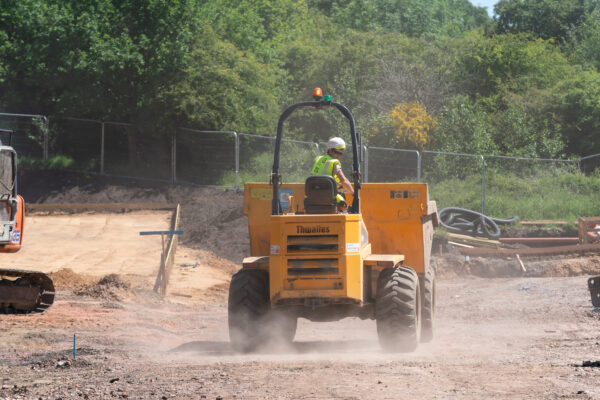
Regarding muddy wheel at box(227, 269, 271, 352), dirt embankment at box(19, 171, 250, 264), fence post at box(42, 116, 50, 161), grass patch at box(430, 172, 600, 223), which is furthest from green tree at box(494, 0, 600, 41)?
muddy wheel at box(227, 269, 271, 352)

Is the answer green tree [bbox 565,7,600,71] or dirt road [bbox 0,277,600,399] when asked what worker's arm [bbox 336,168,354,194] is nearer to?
dirt road [bbox 0,277,600,399]

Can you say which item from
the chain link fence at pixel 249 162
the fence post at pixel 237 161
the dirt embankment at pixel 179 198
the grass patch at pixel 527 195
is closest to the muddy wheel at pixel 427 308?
the dirt embankment at pixel 179 198

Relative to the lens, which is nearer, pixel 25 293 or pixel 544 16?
pixel 25 293

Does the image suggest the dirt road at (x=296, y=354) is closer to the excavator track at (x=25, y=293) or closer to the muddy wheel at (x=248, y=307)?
the muddy wheel at (x=248, y=307)

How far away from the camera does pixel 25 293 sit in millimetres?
10852

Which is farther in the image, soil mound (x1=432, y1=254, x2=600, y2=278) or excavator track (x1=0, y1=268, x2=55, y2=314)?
soil mound (x1=432, y1=254, x2=600, y2=278)

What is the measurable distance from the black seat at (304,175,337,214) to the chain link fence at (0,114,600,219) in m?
15.6

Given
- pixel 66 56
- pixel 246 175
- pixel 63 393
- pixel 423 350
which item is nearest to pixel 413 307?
pixel 423 350

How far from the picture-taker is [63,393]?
8328mm

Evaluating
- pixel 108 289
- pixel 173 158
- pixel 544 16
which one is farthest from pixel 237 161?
pixel 544 16

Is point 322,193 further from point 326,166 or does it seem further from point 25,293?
point 25,293

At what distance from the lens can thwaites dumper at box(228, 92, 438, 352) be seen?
10148 millimetres

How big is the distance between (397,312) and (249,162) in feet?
61.2

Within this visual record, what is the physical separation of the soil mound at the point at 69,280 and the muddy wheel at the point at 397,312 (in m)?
9.15
